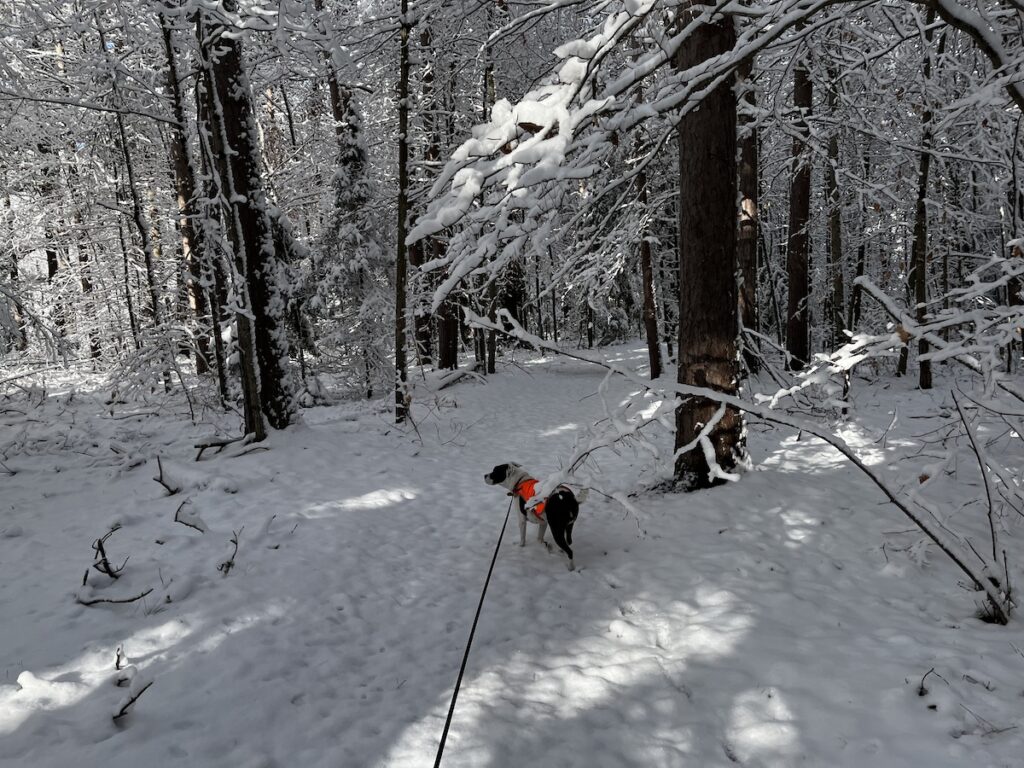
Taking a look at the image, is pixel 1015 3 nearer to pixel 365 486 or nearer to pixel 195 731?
pixel 195 731

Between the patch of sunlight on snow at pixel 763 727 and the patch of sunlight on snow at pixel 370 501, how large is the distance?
4455 millimetres

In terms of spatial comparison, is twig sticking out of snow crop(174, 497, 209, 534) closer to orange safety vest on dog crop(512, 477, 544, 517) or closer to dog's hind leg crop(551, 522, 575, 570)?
orange safety vest on dog crop(512, 477, 544, 517)

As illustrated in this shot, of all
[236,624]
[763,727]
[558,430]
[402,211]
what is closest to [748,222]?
[558,430]

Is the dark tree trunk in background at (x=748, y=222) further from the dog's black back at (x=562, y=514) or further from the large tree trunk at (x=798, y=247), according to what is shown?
the dog's black back at (x=562, y=514)

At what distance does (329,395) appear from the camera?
1456cm

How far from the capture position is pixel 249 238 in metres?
8.11

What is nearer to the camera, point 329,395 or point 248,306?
point 248,306

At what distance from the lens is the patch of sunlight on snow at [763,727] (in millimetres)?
2498

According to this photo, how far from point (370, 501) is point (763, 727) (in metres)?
4.86

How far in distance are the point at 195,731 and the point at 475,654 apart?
5.47 feet

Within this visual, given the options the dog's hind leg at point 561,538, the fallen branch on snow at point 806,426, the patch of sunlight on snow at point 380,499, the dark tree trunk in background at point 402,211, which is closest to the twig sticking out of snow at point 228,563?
the patch of sunlight on snow at point 380,499

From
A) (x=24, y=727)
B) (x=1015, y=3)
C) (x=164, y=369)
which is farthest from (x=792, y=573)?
(x=164, y=369)

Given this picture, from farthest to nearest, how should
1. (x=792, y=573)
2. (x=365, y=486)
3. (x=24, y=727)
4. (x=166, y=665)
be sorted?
(x=365, y=486) → (x=792, y=573) → (x=166, y=665) → (x=24, y=727)

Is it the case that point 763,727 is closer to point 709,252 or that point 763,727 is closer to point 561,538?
point 561,538
